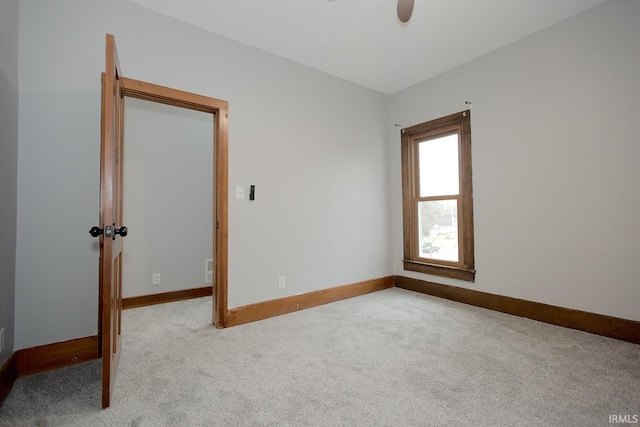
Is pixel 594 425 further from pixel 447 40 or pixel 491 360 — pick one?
pixel 447 40

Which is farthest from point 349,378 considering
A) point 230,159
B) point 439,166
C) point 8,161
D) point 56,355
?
point 439,166

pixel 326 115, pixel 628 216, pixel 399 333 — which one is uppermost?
pixel 326 115

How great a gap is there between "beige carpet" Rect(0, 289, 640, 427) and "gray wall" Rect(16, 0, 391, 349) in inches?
20.3

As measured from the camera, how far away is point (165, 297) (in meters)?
3.56

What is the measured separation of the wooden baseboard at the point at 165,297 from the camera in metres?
3.31

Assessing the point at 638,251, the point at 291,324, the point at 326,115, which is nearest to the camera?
the point at 638,251

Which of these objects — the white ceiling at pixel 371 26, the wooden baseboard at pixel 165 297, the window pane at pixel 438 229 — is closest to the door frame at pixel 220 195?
the white ceiling at pixel 371 26

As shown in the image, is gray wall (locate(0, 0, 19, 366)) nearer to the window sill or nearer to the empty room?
the empty room

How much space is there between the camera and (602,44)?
241 cm

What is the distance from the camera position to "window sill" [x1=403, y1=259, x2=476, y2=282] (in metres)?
3.29

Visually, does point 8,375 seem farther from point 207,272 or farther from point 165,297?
point 207,272

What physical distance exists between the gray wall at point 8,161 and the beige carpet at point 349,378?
0.47 m

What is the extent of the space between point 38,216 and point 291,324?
207 cm

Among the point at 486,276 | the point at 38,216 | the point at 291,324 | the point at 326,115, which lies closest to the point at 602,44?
the point at 486,276
